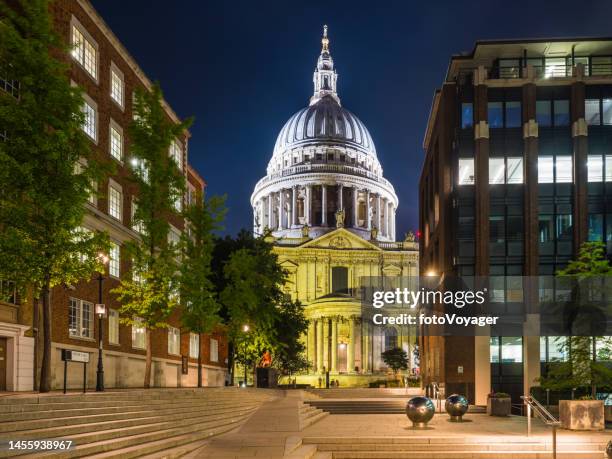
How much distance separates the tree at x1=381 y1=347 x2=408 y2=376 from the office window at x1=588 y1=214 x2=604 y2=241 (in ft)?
186

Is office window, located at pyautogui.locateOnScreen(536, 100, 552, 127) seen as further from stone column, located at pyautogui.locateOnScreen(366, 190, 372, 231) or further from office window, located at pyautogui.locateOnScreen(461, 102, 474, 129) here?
stone column, located at pyautogui.locateOnScreen(366, 190, 372, 231)

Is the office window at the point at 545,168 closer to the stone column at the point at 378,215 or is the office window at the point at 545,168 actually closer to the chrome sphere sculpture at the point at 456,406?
the chrome sphere sculpture at the point at 456,406

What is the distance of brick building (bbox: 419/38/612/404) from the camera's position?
5259 centimetres

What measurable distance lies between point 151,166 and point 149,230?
3254mm

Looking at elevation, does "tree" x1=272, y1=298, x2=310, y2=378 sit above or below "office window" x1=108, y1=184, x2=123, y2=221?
below

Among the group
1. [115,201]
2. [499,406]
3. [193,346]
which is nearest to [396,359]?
[193,346]

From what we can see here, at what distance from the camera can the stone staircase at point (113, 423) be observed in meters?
17.5

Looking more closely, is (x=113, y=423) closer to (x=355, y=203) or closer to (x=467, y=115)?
(x=467, y=115)

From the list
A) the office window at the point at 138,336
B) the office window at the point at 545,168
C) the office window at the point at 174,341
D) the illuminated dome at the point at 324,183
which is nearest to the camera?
the office window at the point at 138,336

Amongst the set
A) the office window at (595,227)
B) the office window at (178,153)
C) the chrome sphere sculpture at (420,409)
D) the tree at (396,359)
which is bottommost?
the tree at (396,359)

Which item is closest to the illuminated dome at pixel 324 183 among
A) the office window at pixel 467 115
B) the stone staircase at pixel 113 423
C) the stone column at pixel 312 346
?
the stone column at pixel 312 346

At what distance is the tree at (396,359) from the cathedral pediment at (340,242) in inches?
1054

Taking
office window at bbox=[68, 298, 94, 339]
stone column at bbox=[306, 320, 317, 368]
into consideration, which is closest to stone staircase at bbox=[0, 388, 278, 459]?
office window at bbox=[68, 298, 94, 339]

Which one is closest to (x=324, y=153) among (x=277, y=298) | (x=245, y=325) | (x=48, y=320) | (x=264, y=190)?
(x=264, y=190)
